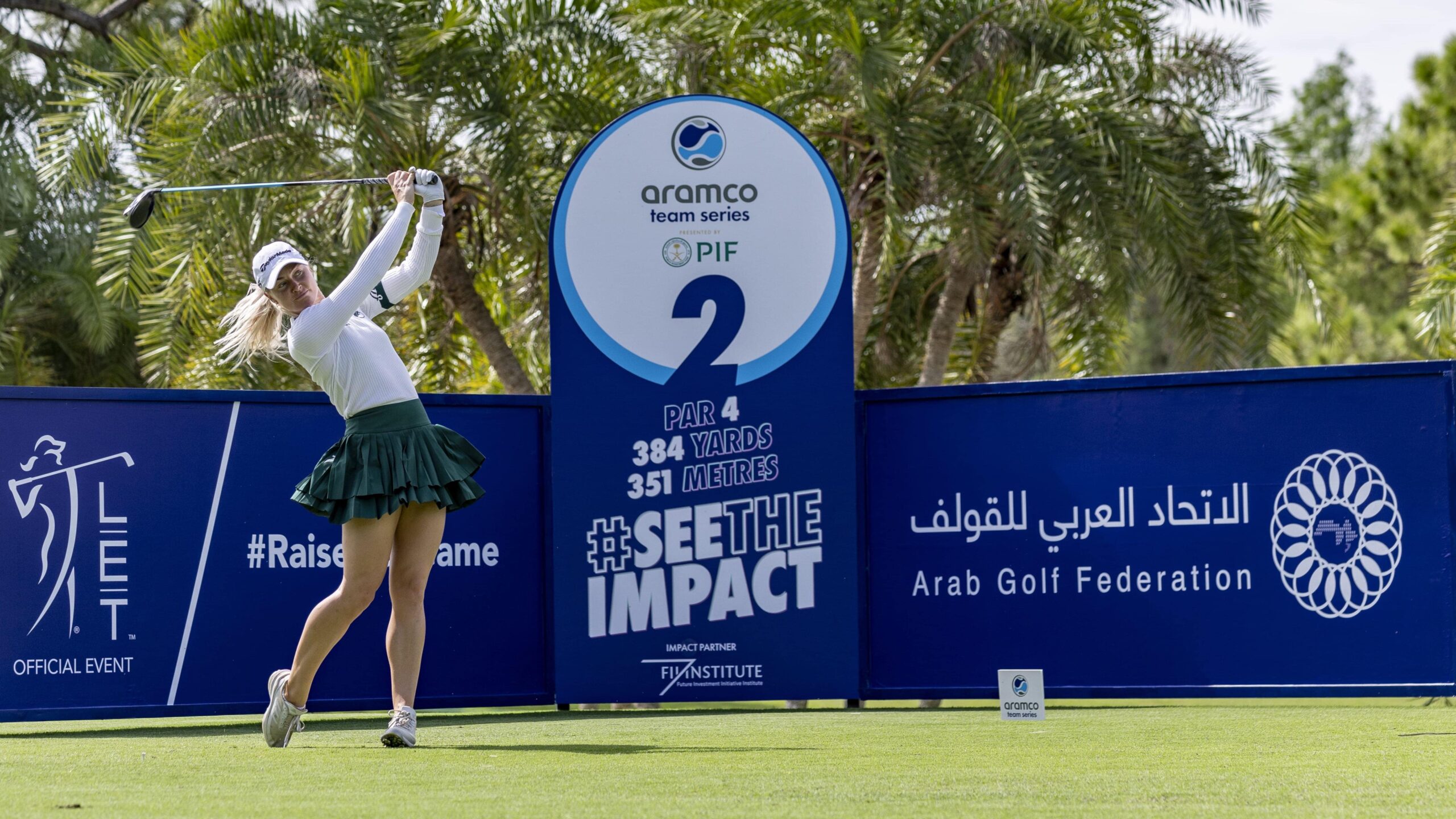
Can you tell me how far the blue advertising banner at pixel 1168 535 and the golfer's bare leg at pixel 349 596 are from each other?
8.04 ft

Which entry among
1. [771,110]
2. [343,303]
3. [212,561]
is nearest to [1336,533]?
[343,303]

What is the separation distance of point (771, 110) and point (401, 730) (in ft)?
23.8

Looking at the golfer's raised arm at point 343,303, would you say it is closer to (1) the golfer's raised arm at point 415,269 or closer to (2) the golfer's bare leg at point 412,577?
(1) the golfer's raised arm at point 415,269

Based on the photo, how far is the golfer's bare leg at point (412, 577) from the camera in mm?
5230

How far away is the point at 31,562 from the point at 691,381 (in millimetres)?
2816

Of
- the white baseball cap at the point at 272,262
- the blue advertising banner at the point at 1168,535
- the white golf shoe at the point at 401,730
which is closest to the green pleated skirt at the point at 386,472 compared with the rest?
the white baseball cap at the point at 272,262

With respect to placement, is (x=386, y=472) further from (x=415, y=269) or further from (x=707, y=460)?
(x=707, y=460)

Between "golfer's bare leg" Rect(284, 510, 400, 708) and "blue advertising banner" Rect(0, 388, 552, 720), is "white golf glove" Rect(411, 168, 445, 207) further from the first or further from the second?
"blue advertising banner" Rect(0, 388, 552, 720)

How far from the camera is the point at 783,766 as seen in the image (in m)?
4.33

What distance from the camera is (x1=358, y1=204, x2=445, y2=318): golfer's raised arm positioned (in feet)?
17.2

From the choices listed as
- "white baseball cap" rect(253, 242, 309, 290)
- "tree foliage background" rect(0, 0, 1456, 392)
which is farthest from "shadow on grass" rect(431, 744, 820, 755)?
"tree foliage background" rect(0, 0, 1456, 392)

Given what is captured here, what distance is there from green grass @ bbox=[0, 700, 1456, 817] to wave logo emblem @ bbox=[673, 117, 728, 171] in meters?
2.39

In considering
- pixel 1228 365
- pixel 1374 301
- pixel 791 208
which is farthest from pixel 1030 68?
pixel 1374 301

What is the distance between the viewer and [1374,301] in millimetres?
23969
